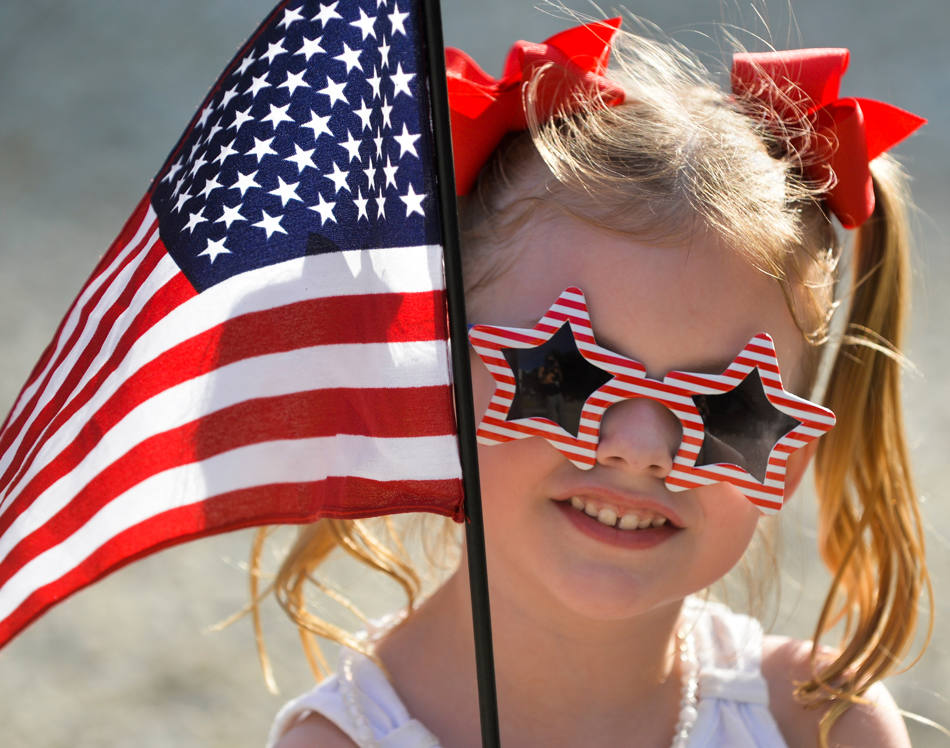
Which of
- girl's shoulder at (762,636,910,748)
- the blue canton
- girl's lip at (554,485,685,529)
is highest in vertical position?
the blue canton

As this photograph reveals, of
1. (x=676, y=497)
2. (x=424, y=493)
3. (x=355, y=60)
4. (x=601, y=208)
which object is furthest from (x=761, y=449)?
(x=355, y=60)

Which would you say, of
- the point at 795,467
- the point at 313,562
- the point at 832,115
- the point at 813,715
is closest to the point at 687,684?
the point at 813,715

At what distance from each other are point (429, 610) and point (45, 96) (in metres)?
3.02

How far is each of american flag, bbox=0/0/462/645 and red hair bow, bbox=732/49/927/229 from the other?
0.55 m

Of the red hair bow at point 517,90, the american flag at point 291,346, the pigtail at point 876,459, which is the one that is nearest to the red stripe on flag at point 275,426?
the american flag at point 291,346

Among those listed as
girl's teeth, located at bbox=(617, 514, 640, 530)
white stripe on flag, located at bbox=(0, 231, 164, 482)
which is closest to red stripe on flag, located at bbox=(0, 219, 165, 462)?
white stripe on flag, located at bbox=(0, 231, 164, 482)

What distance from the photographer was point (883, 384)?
1.37 meters

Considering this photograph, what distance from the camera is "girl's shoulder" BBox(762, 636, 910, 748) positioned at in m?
1.29

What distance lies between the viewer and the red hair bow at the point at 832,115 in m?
1.27

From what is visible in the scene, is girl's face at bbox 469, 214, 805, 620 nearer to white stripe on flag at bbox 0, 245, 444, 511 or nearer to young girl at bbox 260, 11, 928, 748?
young girl at bbox 260, 11, 928, 748

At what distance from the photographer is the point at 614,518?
113cm

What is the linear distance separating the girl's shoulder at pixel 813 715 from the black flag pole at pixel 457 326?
578mm

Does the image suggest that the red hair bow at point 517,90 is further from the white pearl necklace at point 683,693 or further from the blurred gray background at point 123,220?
the white pearl necklace at point 683,693

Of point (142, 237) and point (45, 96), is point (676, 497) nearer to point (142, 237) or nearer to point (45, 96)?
point (142, 237)
